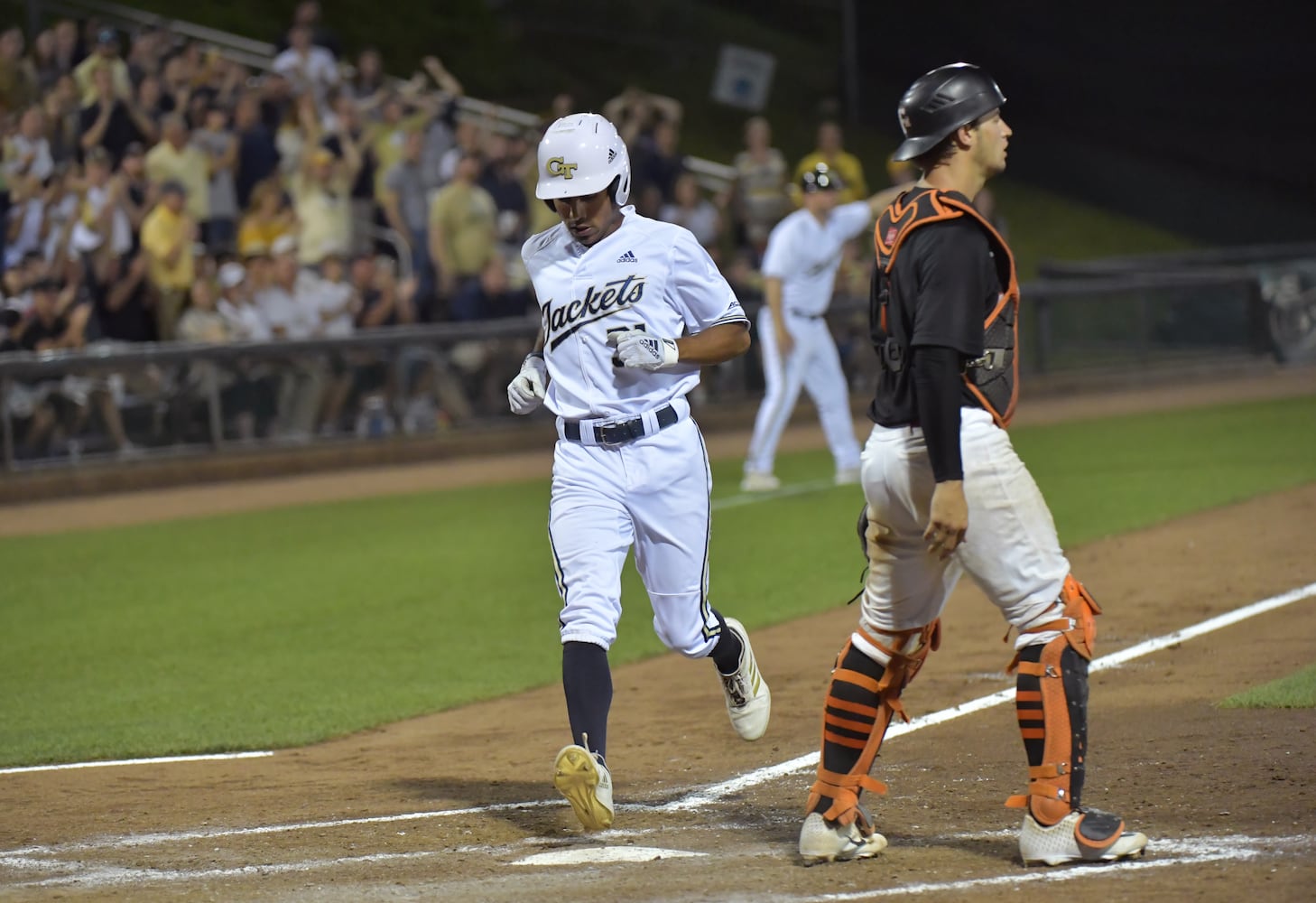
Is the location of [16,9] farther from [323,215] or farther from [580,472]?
[580,472]

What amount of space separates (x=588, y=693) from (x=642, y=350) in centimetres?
105

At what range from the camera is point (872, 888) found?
447 cm

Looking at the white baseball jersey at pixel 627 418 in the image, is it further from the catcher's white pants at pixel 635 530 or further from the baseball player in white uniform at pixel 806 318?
the baseball player in white uniform at pixel 806 318

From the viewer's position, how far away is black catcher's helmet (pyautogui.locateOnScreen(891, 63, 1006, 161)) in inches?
183

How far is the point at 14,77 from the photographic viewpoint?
18.3 m

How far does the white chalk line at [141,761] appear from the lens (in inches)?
270

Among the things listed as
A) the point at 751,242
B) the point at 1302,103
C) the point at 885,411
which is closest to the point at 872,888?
the point at 885,411

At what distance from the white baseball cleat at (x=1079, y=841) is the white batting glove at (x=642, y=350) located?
5.78ft

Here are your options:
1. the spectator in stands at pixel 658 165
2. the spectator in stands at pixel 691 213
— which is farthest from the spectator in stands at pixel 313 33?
the spectator in stands at pixel 691 213

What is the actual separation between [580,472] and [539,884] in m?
1.44

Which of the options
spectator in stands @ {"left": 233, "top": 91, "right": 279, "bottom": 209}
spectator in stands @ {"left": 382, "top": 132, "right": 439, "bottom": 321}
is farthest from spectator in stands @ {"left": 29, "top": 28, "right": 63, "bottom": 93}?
spectator in stands @ {"left": 382, "top": 132, "right": 439, "bottom": 321}

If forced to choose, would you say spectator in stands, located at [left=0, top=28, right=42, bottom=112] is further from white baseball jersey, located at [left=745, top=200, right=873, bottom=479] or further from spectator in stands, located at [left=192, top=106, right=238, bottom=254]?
white baseball jersey, located at [left=745, top=200, right=873, bottom=479]

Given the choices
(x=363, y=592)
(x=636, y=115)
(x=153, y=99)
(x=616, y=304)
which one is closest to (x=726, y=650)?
(x=616, y=304)

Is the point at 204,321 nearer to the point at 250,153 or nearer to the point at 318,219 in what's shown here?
the point at 318,219
